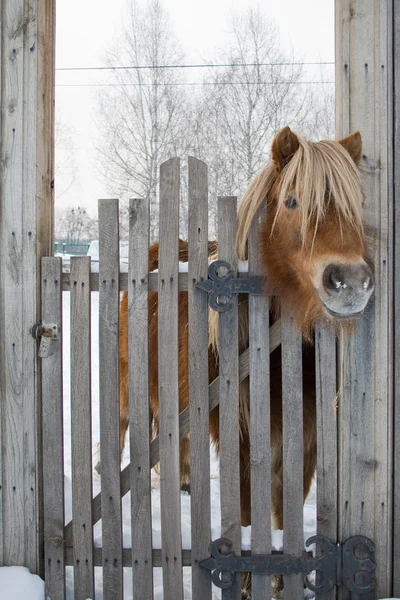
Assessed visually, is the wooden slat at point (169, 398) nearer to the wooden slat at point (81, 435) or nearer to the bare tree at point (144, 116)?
the wooden slat at point (81, 435)

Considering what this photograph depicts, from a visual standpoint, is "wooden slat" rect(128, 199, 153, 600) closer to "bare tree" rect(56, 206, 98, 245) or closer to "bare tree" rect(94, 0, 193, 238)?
"bare tree" rect(94, 0, 193, 238)

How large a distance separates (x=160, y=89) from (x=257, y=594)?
15.2 meters

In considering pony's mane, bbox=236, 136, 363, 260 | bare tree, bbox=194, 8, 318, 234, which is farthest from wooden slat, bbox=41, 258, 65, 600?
bare tree, bbox=194, 8, 318, 234

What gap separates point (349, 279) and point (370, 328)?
0.57m

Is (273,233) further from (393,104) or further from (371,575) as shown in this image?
(371,575)

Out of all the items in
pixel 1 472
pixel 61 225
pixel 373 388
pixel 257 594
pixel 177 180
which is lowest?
pixel 257 594

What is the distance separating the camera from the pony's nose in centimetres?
193

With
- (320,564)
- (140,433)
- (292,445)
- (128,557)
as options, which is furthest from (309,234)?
(128,557)

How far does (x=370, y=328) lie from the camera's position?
241 cm

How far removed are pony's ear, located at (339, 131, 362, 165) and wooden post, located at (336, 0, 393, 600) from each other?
81mm

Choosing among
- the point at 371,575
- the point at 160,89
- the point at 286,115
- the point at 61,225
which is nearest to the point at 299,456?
the point at 371,575

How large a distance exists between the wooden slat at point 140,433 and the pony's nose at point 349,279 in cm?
93

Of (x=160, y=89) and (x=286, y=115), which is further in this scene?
(x=160, y=89)

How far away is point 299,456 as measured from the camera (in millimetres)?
2447
